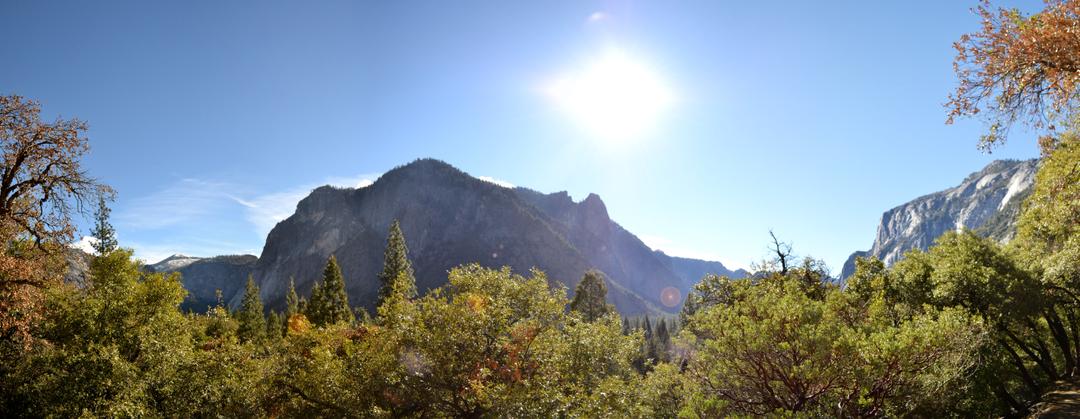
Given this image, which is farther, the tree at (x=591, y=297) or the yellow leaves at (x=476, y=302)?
the tree at (x=591, y=297)

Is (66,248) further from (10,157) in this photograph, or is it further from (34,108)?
(34,108)

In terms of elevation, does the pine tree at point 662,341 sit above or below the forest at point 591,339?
below

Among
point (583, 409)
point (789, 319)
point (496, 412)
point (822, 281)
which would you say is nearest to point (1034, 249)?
point (822, 281)

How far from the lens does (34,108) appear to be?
1391 centimetres

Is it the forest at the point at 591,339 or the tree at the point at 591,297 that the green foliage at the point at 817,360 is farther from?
the tree at the point at 591,297

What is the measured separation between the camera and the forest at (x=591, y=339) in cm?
1294

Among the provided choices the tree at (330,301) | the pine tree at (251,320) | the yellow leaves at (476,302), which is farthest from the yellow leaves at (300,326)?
the yellow leaves at (476,302)

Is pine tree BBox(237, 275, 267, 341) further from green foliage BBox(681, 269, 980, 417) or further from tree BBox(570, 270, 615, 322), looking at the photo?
green foliage BBox(681, 269, 980, 417)

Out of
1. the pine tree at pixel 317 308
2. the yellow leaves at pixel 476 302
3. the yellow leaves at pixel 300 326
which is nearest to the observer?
the yellow leaves at pixel 476 302

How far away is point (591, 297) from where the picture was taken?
192 feet

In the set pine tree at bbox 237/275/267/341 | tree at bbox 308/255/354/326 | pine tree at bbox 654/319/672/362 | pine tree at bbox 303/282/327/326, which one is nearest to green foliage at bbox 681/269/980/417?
tree at bbox 308/255/354/326

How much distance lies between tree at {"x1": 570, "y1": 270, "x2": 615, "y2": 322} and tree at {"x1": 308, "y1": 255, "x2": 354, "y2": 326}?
28040 millimetres

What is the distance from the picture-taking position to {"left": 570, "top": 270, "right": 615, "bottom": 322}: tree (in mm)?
57531

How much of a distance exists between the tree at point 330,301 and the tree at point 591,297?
28.0 meters
